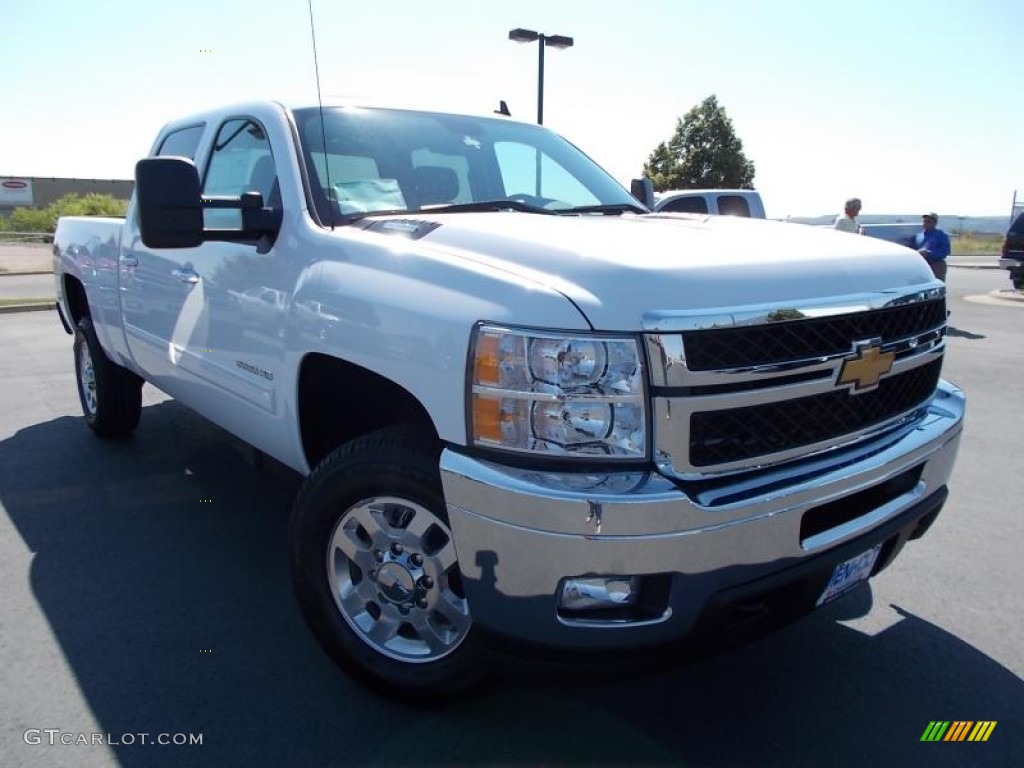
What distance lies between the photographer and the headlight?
1932 mm

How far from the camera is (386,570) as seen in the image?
2463 millimetres

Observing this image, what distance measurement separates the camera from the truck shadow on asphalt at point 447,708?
232 cm

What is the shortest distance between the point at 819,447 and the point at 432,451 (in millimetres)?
1095

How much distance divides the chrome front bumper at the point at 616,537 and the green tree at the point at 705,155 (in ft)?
124

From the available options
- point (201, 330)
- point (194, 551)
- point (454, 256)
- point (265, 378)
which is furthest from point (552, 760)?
point (201, 330)

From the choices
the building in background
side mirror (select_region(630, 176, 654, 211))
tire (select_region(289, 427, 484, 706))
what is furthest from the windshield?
the building in background

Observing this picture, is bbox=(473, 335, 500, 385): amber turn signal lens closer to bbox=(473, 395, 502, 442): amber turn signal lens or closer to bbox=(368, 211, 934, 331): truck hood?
bbox=(473, 395, 502, 442): amber turn signal lens

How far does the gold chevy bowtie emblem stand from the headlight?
0.67 meters

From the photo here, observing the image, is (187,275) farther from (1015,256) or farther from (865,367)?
(1015,256)

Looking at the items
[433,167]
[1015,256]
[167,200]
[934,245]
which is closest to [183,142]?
[433,167]

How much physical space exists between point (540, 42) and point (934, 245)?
8.04 meters

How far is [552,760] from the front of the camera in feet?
7.50

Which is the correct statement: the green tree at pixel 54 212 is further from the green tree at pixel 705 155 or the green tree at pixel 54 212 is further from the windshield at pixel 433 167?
the windshield at pixel 433 167

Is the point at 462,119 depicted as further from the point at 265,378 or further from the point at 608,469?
the point at 608,469
